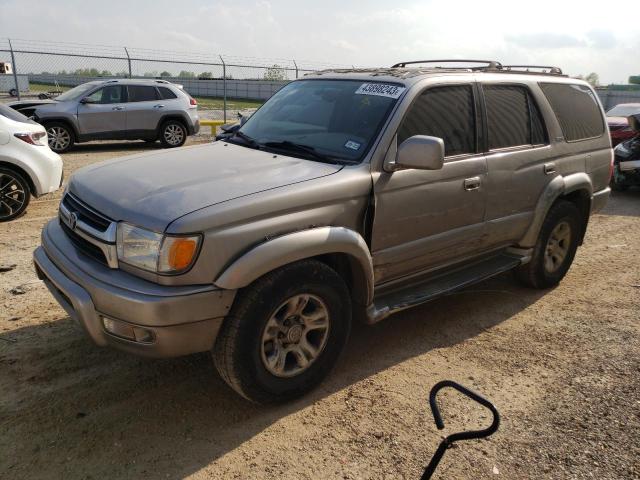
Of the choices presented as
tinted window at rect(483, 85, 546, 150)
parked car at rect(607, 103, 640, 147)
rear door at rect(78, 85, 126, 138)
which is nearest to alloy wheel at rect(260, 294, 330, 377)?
tinted window at rect(483, 85, 546, 150)

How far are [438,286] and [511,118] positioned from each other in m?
1.53

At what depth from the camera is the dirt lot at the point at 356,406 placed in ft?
8.96

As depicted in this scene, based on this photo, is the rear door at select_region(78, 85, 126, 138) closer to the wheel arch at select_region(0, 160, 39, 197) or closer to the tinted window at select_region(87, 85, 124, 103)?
the tinted window at select_region(87, 85, 124, 103)

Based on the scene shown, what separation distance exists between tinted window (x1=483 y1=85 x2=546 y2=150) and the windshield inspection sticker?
91cm

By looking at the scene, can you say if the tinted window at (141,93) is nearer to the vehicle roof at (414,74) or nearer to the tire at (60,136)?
the tire at (60,136)

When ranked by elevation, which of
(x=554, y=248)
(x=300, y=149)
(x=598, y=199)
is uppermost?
(x=300, y=149)

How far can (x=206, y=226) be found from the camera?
8.66 feet

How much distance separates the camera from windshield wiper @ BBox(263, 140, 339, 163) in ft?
11.3

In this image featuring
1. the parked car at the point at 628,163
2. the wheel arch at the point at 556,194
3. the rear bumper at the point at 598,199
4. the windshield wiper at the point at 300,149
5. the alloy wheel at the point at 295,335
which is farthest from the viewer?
the parked car at the point at 628,163

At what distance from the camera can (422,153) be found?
126 inches

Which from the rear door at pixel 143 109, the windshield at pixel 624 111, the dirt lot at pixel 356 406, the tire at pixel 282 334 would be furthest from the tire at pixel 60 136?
the windshield at pixel 624 111

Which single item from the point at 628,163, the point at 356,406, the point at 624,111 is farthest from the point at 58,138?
the point at 624,111

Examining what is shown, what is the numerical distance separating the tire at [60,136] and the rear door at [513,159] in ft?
35.4

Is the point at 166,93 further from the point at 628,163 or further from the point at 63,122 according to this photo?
the point at 628,163
